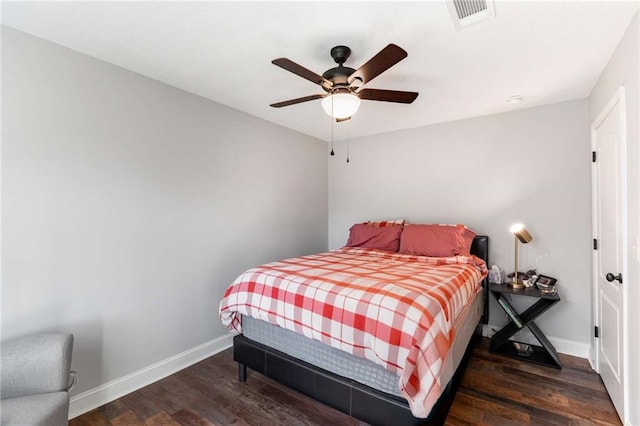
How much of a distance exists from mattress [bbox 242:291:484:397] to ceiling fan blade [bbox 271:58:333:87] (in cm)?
174

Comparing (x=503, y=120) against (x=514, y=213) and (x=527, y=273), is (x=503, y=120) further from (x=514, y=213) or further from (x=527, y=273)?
(x=527, y=273)

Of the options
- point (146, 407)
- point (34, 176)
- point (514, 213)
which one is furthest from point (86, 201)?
point (514, 213)

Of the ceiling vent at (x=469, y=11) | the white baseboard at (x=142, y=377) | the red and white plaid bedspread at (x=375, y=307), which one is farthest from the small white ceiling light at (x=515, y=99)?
the white baseboard at (x=142, y=377)

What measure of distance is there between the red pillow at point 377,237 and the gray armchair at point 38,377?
9.19ft

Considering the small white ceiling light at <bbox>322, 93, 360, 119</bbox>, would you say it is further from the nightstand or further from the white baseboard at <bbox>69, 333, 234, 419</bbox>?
the white baseboard at <bbox>69, 333, 234, 419</bbox>

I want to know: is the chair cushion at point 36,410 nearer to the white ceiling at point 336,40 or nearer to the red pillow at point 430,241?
the white ceiling at point 336,40

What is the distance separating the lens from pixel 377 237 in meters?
3.52

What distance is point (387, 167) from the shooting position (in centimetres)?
409

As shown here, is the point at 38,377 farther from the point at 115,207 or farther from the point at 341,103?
the point at 341,103

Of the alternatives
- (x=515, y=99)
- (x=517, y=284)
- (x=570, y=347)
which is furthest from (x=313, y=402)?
(x=515, y=99)

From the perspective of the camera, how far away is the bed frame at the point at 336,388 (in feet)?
5.41

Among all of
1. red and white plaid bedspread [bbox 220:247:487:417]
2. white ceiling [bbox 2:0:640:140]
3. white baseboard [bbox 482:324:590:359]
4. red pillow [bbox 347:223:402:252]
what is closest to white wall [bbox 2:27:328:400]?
white ceiling [bbox 2:0:640:140]

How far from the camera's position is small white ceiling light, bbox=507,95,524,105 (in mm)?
2809

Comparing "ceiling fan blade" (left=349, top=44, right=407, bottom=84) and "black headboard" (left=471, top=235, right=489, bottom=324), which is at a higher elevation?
"ceiling fan blade" (left=349, top=44, right=407, bottom=84)
